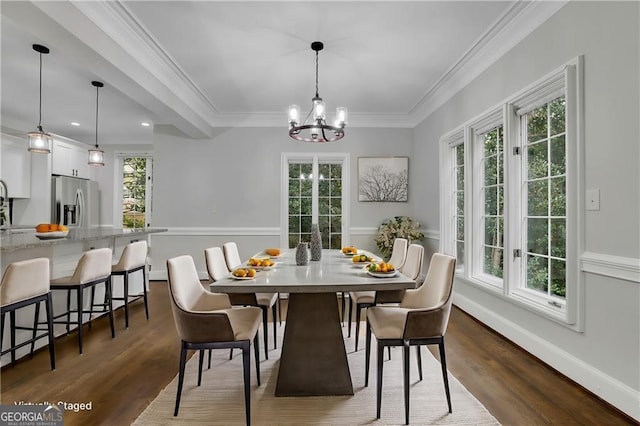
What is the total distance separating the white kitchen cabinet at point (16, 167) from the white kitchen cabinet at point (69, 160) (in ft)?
1.22

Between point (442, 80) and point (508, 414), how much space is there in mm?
3420

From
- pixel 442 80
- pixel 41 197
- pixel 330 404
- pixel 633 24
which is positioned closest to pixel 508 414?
pixel 330 404

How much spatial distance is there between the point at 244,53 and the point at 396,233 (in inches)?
122

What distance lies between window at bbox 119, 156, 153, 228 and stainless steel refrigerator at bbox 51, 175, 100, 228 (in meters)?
0.51

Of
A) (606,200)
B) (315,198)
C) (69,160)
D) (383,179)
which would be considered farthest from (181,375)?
(69,160)

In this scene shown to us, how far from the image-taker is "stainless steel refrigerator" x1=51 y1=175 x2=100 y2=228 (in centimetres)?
583

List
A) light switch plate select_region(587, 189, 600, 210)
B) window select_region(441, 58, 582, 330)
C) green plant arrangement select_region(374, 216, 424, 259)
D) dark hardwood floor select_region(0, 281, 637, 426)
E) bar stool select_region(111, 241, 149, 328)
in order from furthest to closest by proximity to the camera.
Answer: green plant arrangement select_region(374, 216, 424, 259) < bar stool select_region(111, 241, 149, 328) < window select_region(441, 58, 582, 330) < light switch plate select_region(587, 189, 600, 210) < dark hardwood floor select_region(0, 281, 637, 426)

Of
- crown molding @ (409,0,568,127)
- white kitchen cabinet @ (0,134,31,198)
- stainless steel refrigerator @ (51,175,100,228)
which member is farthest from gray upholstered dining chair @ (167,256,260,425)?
stainless steel refrigerator @ (51,175,100,228)

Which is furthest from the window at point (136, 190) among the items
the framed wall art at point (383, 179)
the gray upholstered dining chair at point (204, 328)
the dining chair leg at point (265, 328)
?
the gray upholstered dining chair at point (204, 328)

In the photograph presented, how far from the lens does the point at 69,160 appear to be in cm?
612

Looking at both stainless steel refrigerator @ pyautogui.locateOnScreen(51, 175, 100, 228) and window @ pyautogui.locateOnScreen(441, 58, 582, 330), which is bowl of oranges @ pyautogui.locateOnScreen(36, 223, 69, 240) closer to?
stainless steel refrigerator @ pyautogui.locateOnScreen(51, 175, 100, 228)

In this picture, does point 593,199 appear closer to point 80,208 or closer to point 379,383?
point 379,383

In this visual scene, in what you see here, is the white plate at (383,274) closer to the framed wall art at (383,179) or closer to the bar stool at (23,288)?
the bar stool at (23,288)

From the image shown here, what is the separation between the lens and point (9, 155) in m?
5.26
